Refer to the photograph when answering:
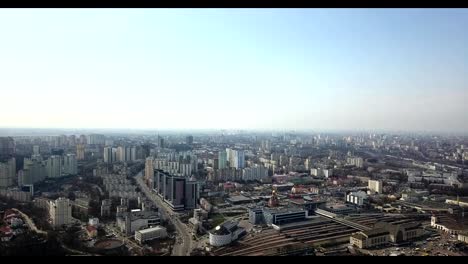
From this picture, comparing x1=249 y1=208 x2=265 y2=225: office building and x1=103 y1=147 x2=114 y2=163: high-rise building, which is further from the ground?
x1=103 y1=147 x2=114 y2=163: high-rise building

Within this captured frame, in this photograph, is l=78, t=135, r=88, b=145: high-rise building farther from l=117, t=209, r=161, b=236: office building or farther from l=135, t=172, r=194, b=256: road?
l=117, t=209, r=161, b=236: office building

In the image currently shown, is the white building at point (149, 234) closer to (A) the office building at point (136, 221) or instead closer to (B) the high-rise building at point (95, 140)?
(A) the office building at point (136, 221)

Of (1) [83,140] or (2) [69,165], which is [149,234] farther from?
(1) [83,140]

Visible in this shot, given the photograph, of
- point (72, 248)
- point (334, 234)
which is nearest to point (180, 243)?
point (72, 248)

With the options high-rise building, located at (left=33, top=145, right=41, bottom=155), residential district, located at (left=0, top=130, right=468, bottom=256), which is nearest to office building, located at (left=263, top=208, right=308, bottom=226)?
residential district, located at (left=0, top=130, right=468, bottom=256)

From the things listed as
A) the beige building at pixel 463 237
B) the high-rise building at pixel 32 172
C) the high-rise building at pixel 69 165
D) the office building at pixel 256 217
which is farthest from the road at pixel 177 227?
the beige building at pixel 463 237

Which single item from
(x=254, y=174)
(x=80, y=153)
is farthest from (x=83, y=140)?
(x=254, y=174)
